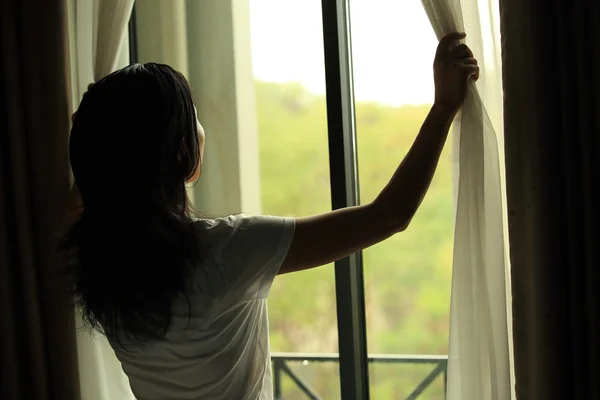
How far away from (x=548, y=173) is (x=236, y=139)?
0.88 m

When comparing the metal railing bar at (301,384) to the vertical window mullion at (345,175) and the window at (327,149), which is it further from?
the vertical window mullion at (345,175)

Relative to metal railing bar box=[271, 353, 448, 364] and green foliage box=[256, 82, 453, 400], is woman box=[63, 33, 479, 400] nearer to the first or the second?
green foliage box=[256, 82, 453, 400]

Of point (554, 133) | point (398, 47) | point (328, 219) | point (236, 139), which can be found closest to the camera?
point (328, 219)

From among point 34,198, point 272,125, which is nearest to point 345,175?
point 272,125

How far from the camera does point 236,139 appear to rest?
5.98 ft

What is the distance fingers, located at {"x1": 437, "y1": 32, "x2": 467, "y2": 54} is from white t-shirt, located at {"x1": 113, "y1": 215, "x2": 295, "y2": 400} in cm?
46

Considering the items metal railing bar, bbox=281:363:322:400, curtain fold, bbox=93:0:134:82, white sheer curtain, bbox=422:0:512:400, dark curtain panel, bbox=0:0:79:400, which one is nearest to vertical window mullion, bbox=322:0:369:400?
metal railing bar, bbox=281:363:322:400

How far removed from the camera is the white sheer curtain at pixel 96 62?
161cm

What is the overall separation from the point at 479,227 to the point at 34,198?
108 centimetres

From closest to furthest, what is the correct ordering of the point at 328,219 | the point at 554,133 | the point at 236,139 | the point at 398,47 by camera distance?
the point at 328,219 → the point at 554,133 → the point at 398,47 → the point at 236,139

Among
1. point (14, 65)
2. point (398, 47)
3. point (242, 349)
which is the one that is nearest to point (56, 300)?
point (14, 65)

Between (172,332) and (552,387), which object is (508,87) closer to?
(552,387)

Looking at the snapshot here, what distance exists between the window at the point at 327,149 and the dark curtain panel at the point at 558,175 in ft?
1.31

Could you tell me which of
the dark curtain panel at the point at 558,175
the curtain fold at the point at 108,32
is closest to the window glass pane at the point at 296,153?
the curtain fold at the point at 108,32
